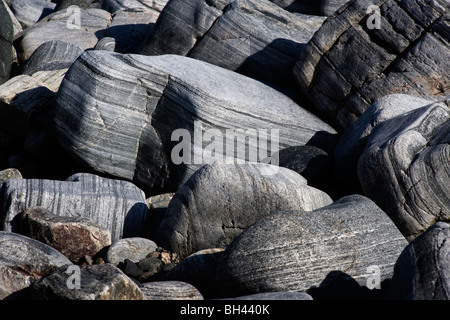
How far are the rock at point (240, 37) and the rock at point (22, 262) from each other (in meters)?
5.47

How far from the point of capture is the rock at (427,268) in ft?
14.7

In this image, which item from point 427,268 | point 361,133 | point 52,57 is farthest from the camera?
point 52,57

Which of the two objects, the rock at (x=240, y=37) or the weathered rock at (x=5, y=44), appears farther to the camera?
the weathered rock at (x=5, y=44)

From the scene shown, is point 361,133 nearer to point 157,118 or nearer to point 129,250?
point 157,118

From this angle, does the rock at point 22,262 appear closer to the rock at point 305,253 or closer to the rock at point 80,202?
the rock at point 80,202

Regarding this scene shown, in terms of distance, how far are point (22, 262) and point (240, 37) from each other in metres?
6.03

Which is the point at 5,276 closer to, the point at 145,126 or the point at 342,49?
the point at 145,126

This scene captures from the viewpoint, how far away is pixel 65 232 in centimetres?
689

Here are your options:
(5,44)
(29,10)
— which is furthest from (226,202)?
(29,10)

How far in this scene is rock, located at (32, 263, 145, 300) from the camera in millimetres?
4852

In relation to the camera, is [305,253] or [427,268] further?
[305,253]

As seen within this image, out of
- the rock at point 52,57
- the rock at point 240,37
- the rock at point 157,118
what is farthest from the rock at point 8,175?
the rock at point 240,37

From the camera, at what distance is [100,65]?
884 cm
